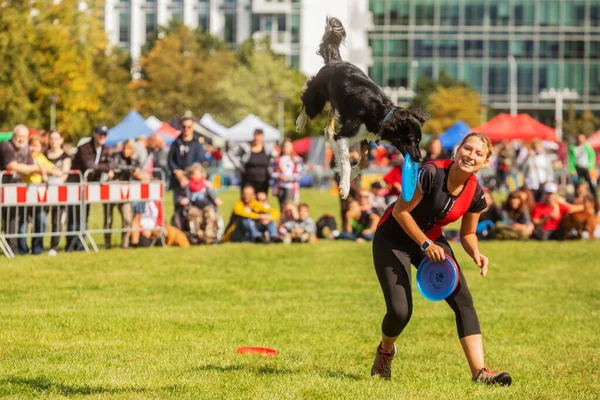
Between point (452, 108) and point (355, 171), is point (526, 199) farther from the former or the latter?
point (452, 108)

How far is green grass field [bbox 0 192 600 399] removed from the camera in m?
7.89

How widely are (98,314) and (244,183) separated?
8.09 m

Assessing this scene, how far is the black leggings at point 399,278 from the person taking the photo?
7594mm

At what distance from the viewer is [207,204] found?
18172 mm

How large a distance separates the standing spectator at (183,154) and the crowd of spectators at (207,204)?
16 mm

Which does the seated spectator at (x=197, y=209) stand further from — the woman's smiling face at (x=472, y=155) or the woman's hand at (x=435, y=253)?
the woman's smiling face at (x=472, y=155)

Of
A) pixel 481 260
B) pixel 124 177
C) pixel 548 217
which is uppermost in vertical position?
pixel 124 177

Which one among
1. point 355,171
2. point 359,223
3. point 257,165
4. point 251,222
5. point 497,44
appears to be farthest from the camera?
point 497,44

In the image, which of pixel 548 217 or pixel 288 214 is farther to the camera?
pixel 548 217

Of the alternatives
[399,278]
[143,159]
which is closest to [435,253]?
[399,278]

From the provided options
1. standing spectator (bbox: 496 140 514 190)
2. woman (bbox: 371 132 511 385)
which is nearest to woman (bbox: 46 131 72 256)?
woman (bbox: 371 132 511 385)

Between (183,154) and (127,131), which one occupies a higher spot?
(127,131)

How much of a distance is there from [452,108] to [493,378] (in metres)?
72.7

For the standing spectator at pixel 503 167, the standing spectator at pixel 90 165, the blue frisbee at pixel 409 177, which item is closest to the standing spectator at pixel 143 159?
the standing spectator at pixel 90 165
